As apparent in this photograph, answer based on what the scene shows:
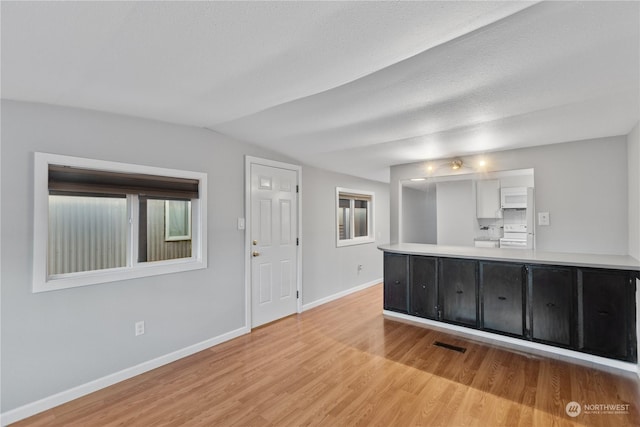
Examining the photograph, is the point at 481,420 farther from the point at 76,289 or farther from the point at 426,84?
the point at 76,289

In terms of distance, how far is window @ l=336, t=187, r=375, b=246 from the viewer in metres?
5.10

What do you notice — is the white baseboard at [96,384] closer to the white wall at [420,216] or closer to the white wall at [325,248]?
the white wall at [325,248]

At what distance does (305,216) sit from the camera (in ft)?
14.3

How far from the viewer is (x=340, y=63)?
5.47 ft

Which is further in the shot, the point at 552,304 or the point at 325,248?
the point at 325,248

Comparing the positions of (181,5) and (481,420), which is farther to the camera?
(481,420)

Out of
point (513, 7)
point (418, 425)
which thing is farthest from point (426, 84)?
point (418, 425)

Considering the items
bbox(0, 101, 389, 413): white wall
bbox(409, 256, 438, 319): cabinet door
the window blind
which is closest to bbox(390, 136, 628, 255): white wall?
bbox(409, 256, 438, 319): cabinet door

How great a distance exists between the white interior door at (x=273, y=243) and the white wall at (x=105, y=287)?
0.67 feet

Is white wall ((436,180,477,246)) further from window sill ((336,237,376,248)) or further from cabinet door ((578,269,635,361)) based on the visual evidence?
cabinet door ((578,269,635,361))

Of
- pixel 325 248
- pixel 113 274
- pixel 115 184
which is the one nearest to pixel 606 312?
pixel 325 248

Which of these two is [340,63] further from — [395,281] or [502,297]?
[395,281]

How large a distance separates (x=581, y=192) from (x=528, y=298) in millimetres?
1280

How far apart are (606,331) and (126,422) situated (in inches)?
150
